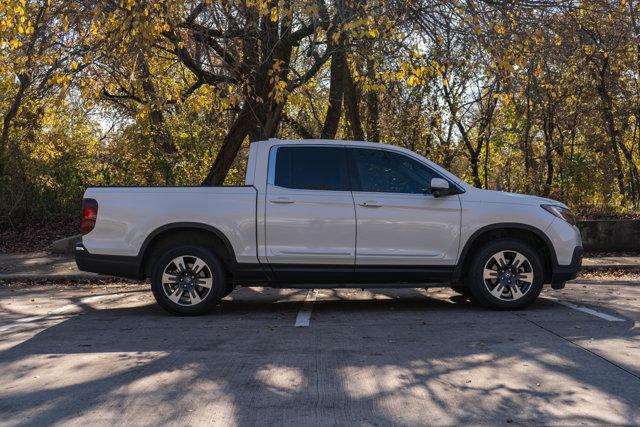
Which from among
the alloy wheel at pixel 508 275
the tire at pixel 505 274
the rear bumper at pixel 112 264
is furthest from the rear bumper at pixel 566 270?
the rear bumper at pixel 112 264

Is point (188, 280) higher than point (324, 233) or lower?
lower

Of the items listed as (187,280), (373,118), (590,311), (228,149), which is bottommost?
(590,311)

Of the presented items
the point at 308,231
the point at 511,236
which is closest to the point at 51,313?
the point at 308,231

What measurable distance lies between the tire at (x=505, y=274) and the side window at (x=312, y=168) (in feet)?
5.83

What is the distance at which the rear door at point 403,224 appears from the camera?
313 inches

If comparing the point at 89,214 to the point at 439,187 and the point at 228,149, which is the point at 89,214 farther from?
the point at 228,149

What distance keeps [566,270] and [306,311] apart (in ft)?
10.1

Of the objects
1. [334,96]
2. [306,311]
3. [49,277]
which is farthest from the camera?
[334,96]

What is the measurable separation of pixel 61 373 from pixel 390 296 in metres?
5.21

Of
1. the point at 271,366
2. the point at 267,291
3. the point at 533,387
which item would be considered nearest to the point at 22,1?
the point at 267,291

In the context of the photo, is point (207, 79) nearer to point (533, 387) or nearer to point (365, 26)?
point (365, 26)

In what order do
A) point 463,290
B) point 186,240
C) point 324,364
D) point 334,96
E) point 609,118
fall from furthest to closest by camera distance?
point 609,118 < point 334,96 < point 463,290 < point 186,240 < point 324,364

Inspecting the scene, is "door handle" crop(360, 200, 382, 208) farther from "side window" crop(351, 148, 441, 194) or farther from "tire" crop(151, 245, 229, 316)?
"tire" crop(151, 245, 229, 316)

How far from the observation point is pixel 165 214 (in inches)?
312
